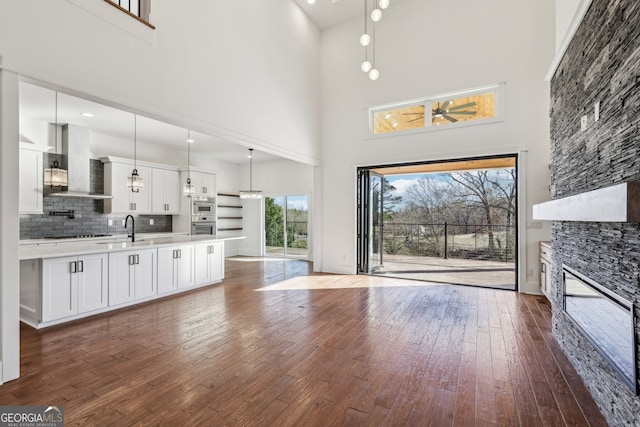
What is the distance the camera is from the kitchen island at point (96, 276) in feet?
11.2

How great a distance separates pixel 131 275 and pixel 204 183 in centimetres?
458

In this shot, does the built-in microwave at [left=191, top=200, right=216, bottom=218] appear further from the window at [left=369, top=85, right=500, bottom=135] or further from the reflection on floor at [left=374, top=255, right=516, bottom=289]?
the window at [left=369, top=85, right=500, bottom=135]

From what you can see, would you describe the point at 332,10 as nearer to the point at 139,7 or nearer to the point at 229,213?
the point at 139,7

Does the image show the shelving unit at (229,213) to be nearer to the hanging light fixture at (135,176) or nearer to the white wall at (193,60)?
the hanging light fixture at (135,176)

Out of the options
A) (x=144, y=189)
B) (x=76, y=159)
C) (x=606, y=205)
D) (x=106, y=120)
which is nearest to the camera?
(x=606, y=205)

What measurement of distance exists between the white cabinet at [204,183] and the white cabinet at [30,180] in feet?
10.0

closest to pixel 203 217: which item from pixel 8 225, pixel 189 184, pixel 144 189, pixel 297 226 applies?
pixel 144 189

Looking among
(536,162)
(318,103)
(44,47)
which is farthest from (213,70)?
(536,162)

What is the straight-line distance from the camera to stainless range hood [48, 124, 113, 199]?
19.6 feet

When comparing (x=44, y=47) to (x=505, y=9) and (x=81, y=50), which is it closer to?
(x=81, y=50)

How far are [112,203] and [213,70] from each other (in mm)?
4261

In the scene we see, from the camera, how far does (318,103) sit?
6.74 metres

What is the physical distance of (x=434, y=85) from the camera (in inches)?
219

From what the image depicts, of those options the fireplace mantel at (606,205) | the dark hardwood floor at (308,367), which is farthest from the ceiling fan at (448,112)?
the fireplace mantel at (606,205)
